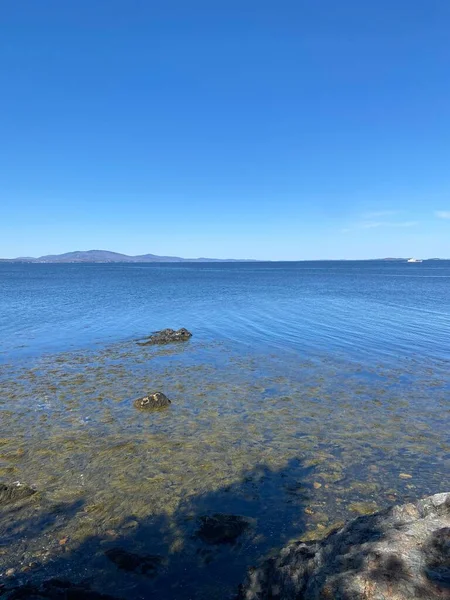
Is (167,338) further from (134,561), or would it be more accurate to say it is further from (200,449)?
(134,561)

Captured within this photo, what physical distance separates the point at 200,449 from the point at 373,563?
8.63m

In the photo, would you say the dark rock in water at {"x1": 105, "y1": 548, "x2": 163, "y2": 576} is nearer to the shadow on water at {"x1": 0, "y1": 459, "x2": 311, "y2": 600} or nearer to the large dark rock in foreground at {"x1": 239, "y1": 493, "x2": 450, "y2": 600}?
the shadow on water at {"x1": 0, "y1": 459, "x2": 311, "y2": 600}

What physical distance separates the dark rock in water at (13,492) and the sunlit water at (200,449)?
11.5 inches

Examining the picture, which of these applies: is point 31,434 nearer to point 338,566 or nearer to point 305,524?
point 305,524

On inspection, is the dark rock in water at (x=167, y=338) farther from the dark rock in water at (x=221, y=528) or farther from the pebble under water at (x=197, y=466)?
the dark rock in water at (x=221, y=528)

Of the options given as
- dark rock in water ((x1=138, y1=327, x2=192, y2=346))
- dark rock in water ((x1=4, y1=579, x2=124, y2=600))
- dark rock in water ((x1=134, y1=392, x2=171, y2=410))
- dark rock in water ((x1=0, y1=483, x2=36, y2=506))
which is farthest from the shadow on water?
dark rock in water ((x1=138, y1=327, x2=192, y2=346))

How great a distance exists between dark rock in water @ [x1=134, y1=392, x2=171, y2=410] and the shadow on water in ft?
22.7

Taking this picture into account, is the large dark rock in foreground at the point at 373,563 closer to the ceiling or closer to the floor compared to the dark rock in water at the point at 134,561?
closer to the ceiling

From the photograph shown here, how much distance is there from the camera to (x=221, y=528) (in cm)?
902

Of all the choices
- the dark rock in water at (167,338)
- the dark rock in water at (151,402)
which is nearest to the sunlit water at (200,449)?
the dark rock in water at (151,402)

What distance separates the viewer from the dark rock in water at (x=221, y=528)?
868cm

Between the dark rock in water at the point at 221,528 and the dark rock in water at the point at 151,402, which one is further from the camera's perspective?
the dark rock in water at the point at 151,402

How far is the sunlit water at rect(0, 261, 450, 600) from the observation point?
828cm

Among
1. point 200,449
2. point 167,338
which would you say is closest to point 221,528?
point 200,449
